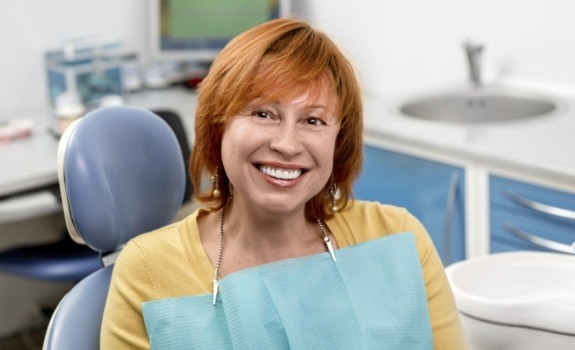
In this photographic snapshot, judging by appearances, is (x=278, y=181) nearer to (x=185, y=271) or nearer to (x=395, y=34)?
(x=185, y=271)

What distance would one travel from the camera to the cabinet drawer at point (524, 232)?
253 centimetres

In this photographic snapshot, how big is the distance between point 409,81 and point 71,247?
1.35m

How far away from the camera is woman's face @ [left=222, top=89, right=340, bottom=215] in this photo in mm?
1510

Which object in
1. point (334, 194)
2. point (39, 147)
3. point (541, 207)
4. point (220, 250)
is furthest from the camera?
point (39, 147)

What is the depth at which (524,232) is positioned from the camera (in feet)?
8.59

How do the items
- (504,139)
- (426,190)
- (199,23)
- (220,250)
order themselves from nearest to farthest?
(220,250), (504,139), (426,190), (199,23)

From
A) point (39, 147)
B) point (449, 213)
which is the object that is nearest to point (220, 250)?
point (449, 213)

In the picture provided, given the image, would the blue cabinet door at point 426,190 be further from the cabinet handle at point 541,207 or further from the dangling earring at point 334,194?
the dangling earring at point 334,194

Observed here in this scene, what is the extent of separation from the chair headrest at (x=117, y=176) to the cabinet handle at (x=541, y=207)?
1.16 meters

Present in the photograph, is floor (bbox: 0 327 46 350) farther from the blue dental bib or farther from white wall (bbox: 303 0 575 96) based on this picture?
the blue dental bib

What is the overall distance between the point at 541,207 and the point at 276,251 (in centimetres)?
115

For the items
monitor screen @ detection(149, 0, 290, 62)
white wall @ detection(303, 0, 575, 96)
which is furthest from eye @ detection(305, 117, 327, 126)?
monitor screen @ detection(149, 0, 290, 62)

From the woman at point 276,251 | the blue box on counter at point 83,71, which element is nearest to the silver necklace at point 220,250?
the woman at point 276,251

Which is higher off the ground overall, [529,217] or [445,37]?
[445,37]
